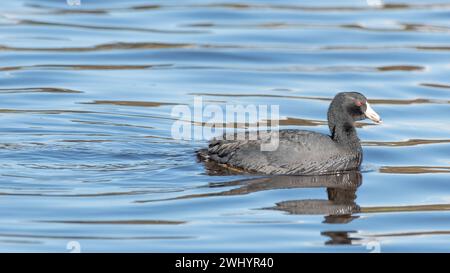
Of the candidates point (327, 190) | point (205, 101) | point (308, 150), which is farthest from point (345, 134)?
point (205, 101)

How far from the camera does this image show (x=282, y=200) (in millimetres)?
10891

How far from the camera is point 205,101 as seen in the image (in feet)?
51.9

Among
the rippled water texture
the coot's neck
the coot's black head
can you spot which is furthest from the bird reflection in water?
the coot's black head

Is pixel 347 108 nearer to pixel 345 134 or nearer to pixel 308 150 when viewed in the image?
pixel 345 134

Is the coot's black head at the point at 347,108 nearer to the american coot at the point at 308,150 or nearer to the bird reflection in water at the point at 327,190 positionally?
the american coot at the point at 308,150

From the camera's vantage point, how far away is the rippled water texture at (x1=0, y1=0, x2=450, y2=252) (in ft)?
32.5

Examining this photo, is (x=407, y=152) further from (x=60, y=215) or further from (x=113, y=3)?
(x=113, y=3)

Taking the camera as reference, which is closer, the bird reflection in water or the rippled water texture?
the rippled water texture

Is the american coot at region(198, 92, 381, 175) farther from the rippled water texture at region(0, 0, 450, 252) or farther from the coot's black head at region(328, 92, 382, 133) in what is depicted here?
the rippled water texture at region(0, 0, 450, 252)

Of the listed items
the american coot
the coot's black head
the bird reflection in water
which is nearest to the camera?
the bird reflection in water

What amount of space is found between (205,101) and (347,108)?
3.81 m

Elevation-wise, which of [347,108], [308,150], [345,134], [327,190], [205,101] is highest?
[205,101]
